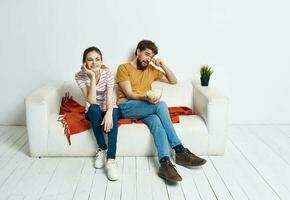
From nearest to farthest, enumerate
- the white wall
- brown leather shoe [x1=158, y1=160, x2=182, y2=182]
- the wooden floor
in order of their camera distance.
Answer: the wooden floor → brown leather shoe [x1=158, y1=160, x2=182, y2=182] → the white wall

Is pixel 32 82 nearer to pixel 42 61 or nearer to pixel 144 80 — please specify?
pixel 42 61

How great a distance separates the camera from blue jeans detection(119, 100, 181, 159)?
107 inches

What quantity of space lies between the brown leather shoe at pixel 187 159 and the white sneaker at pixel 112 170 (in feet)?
1.61

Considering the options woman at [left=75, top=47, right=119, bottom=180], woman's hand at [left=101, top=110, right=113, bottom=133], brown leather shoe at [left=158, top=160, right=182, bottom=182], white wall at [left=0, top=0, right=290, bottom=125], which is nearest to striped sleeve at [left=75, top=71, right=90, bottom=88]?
woman at [left=75, top=47, right=119, bottom=180]

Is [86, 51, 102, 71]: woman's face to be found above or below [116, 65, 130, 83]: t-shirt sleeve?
above

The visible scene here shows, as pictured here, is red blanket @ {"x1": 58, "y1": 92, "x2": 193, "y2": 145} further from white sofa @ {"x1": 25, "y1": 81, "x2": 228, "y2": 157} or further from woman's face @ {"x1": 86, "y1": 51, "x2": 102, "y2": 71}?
woman's face @ {"x1": 86, "y1": 51, "x2": 102, "y2": 71}

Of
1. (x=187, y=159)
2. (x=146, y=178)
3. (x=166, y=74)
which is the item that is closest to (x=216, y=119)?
(x=187, y=159)

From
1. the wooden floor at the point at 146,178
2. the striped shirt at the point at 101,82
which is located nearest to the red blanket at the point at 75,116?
the striped shirt at the point at 101,82

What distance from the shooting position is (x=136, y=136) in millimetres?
2869

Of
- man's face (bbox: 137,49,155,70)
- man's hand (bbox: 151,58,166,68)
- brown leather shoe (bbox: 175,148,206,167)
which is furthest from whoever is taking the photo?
man's hand (bbox: 151,58,166,68)

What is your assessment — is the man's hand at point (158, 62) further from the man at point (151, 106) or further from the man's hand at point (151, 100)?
the man's hand at point (151, 100)

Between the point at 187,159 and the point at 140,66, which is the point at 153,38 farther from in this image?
the point at 187,159

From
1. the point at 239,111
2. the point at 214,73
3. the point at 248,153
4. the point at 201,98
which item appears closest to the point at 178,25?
the point at 214,73

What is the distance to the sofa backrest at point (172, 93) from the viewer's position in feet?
11.1
